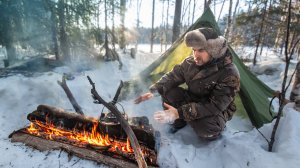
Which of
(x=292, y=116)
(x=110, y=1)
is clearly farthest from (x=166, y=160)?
(x=110, y=1)

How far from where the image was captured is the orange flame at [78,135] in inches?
93.7

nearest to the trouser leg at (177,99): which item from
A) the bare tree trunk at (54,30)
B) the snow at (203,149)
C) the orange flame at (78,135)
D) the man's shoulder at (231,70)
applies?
the snow at (203,149)

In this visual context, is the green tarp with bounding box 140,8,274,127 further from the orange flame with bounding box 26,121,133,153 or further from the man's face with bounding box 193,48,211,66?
the orange flame with bounding box 26,121,133,153

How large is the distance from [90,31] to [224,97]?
7284 mm

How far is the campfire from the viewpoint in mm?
2168

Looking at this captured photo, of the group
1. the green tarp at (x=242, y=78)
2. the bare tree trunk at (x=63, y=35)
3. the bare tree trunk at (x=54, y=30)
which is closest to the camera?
the green tarp at (x=242, y=78)

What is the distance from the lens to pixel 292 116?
2434 millimetres

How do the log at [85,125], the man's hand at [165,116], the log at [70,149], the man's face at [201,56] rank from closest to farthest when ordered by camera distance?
the log at [70,149] → the man's hand at [165,116] → the log at [85,125] → the man's face at [201,56]

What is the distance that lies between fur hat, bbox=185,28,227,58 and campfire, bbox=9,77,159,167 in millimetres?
1114

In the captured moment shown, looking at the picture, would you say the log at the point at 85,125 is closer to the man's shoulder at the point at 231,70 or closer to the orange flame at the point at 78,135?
the orange flame at the point at 78,135

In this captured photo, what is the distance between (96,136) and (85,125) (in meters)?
0.23

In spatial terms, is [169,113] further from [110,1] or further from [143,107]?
[110,1]

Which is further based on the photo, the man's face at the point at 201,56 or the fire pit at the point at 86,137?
the man's face at the point at 201,56

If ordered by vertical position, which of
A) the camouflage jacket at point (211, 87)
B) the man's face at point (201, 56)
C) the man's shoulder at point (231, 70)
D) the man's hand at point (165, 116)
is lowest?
the man's hand at point (165, 116)
